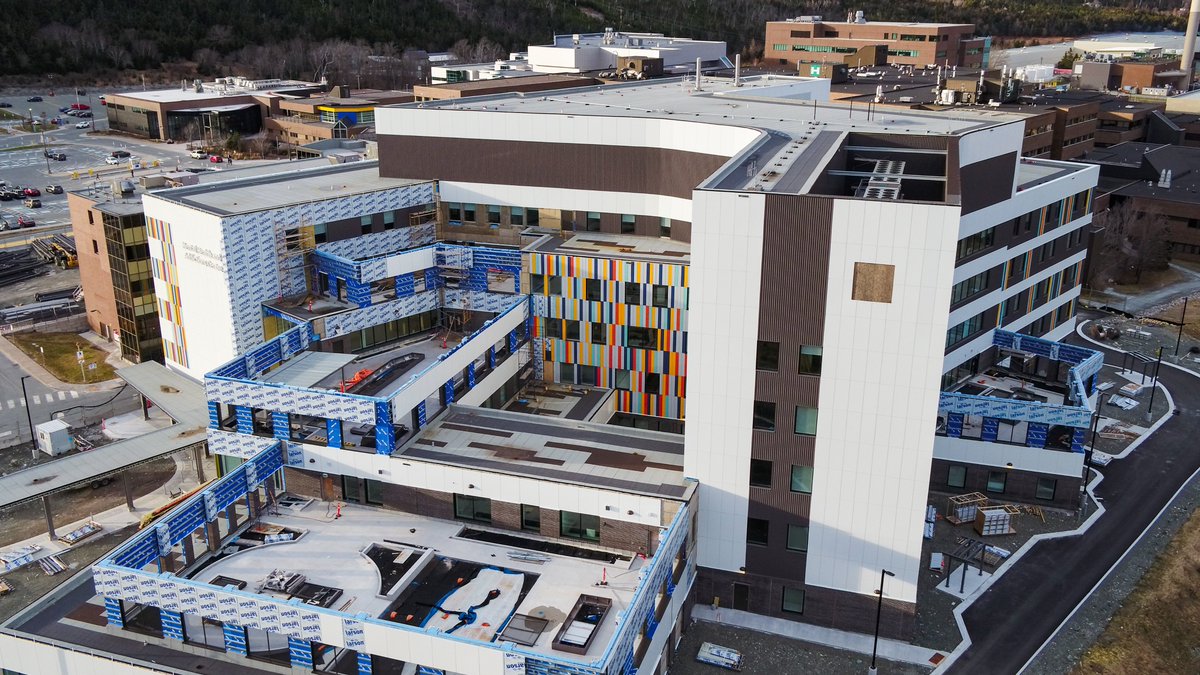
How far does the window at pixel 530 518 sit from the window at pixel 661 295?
21258 mm

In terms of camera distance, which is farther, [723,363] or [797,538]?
[797,538]

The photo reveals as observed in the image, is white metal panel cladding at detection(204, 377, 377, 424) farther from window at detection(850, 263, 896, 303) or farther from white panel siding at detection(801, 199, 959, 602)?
window at detection(850, 263, 896, 303)

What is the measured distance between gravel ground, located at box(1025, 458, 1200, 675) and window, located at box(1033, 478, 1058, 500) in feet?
19.4

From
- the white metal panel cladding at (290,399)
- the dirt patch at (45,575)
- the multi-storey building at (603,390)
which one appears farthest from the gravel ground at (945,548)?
the dirt patch at (45,575)

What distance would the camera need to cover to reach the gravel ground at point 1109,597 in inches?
1941

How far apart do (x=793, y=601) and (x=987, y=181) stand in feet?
118

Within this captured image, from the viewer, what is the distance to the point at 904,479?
46.8 meters

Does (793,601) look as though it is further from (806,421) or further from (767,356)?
(767,356)

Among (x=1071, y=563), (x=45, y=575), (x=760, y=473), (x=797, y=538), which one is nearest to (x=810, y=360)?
(x=760, y=473)

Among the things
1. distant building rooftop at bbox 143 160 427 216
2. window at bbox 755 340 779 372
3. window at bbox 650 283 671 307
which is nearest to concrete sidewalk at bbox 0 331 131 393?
distant building rooftop at bbox 143 160 427 216

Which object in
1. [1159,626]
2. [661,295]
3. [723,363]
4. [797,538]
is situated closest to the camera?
[723,363]

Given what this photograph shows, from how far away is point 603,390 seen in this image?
69750 mm

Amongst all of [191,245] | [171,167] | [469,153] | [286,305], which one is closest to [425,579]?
[286,305]

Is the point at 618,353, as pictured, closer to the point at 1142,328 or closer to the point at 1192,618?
the point at 1192,618
